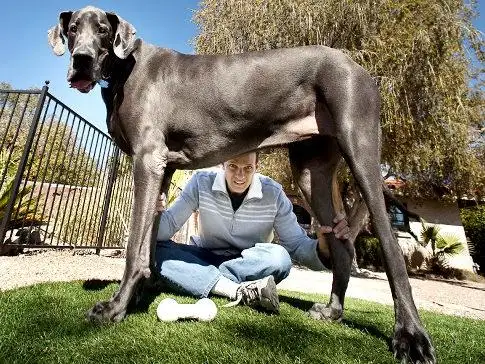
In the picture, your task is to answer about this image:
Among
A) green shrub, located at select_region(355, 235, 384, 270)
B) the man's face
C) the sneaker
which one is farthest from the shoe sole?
green shrub, located at select_region(355, 235, 384, 270)

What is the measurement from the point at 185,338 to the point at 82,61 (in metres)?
1.69

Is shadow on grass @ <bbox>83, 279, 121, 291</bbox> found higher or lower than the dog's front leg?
lower

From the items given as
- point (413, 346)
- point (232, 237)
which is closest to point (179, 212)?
point (232, 237)

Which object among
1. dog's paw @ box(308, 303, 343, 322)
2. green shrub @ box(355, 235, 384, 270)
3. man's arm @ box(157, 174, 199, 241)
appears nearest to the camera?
dog's paw @ box(308, 303, 343, 322)

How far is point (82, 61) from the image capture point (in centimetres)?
227

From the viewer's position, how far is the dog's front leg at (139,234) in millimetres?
2078

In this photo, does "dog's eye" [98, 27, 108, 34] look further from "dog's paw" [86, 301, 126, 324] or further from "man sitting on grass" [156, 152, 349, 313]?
"dog's paw" [86, 301, 126, 324]

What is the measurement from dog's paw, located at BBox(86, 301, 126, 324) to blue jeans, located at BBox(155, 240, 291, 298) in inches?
34.7

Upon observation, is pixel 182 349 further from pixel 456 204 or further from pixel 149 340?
pixel 456 204

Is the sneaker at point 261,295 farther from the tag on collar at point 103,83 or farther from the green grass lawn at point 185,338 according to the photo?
the tag on collar at point 103,83

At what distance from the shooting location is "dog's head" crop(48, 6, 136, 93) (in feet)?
7.48

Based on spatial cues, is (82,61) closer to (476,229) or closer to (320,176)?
(320,176)

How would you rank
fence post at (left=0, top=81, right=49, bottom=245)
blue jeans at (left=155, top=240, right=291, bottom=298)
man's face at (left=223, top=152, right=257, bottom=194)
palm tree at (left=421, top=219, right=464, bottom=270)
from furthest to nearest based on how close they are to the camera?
palm tree at (left=421, top=219, right=464, bottom=270) < fence post at (left=0, top=81, right=49, bottom=245) < man's face at (left=223, top=152, right=257, bottom=194) < blue jeans at (left=155, top=240, right=291, bottom=298)

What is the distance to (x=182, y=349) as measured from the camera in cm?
165
